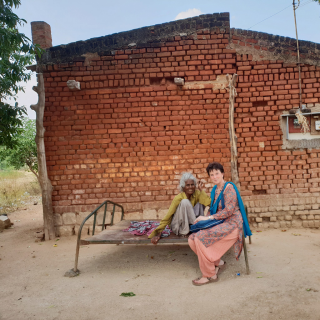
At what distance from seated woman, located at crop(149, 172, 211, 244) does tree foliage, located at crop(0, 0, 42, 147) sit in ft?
13.3

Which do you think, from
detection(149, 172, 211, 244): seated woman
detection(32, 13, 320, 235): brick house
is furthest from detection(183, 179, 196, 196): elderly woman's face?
detection(32, 13, 320, 235): brick house

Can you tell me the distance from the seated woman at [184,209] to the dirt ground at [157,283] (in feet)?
1.95

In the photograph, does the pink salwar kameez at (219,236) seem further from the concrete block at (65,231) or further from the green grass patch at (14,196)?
the green grass patch at (14,196)

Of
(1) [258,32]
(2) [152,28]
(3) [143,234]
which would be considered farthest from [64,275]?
(1) [258,32]

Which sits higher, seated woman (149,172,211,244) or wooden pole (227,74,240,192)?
wooden pole (227,74,240,192)

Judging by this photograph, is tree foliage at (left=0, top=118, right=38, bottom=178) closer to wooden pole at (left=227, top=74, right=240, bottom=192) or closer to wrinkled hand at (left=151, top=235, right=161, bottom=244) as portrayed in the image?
wooden pole at (left=227, top=74, right=240, bottom=192)

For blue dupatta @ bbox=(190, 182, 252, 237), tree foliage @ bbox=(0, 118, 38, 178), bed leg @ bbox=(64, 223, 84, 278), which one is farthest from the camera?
tree foliage @ bbox=(0, 118, 38, 178)

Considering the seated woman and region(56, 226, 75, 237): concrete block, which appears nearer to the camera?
the seated woman

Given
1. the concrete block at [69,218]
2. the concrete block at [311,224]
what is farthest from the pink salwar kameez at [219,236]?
the concrete block at [69,218]

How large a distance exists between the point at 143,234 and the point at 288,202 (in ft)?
11.1

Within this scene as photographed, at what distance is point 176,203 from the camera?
393 centimetres

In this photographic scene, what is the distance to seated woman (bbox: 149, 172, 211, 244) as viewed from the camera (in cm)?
389

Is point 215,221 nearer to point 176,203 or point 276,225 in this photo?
point 176,203

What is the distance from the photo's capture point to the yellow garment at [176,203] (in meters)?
3.88
